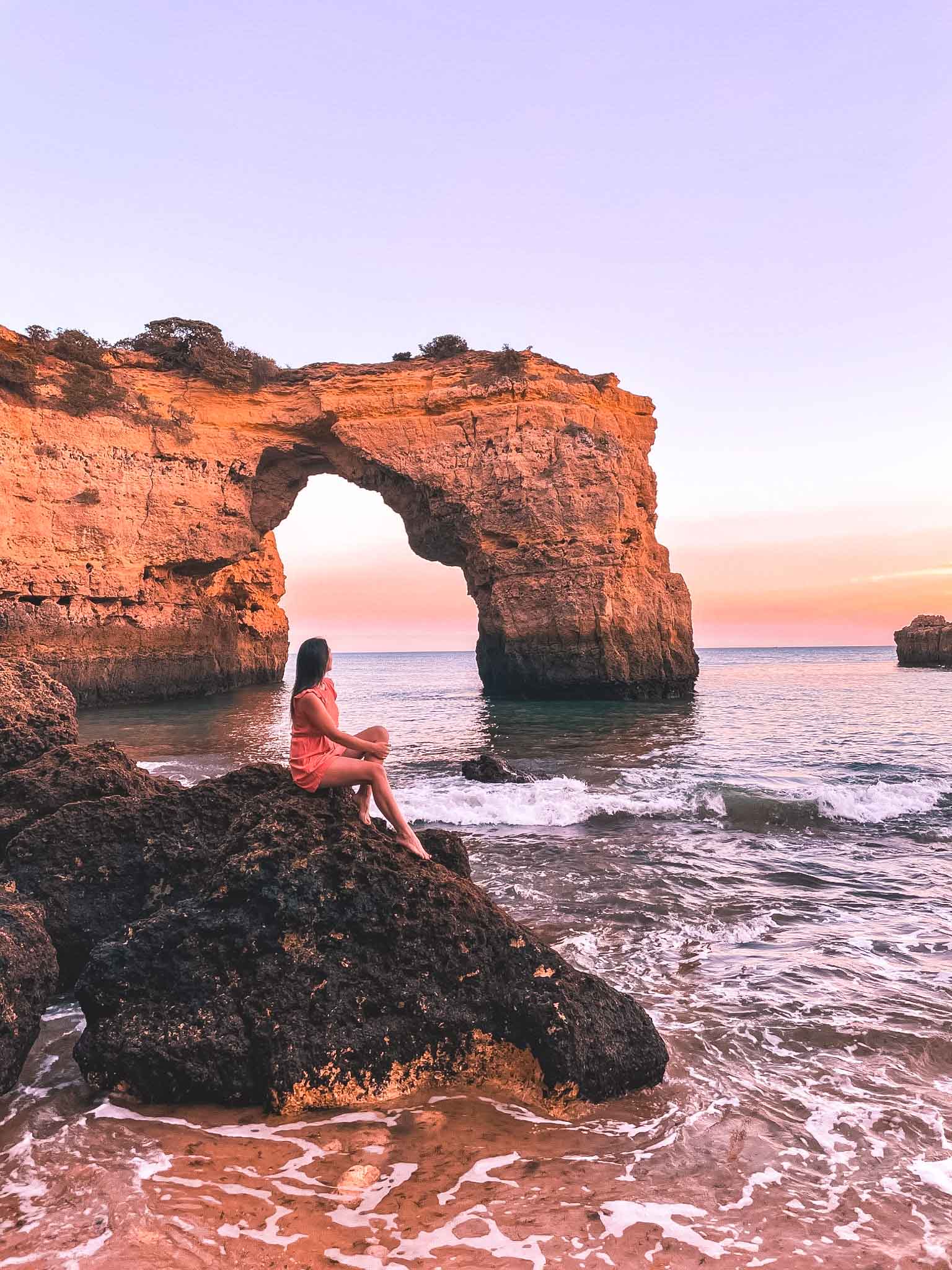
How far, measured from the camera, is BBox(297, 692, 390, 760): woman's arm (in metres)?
3.72

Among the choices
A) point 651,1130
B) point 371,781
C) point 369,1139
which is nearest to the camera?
point 369,1139

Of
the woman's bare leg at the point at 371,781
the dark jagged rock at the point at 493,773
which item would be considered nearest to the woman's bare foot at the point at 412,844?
the woman's bare leg at the point at 371,781

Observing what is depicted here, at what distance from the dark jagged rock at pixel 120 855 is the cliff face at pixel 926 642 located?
5153 cm

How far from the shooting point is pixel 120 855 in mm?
4305

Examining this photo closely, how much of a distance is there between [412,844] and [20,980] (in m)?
1.77

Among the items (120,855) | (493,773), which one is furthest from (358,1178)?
(493,773)

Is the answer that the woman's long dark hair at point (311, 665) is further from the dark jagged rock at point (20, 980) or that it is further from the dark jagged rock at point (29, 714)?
the dark jagged rock at point (29, 714)

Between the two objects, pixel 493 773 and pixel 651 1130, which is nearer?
pixel 651 1130

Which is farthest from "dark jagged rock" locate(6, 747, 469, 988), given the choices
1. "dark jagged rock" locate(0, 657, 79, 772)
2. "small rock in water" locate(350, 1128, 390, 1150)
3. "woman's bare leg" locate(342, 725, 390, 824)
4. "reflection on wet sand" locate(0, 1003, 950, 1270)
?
"dark jagged rock" locate(0, 657, 79, 772)

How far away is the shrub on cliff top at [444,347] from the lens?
25969 millimetres

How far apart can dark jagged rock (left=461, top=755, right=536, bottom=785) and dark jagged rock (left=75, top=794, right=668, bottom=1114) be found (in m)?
7.14

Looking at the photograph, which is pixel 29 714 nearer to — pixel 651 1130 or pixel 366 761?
pixel 366 761

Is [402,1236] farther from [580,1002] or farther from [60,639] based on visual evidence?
[60,639]

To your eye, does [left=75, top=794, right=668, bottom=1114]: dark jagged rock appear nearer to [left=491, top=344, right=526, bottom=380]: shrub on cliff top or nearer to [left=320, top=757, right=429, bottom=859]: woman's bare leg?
[left=320, top=757, right=429, bottom=859]: woman's bare leg
